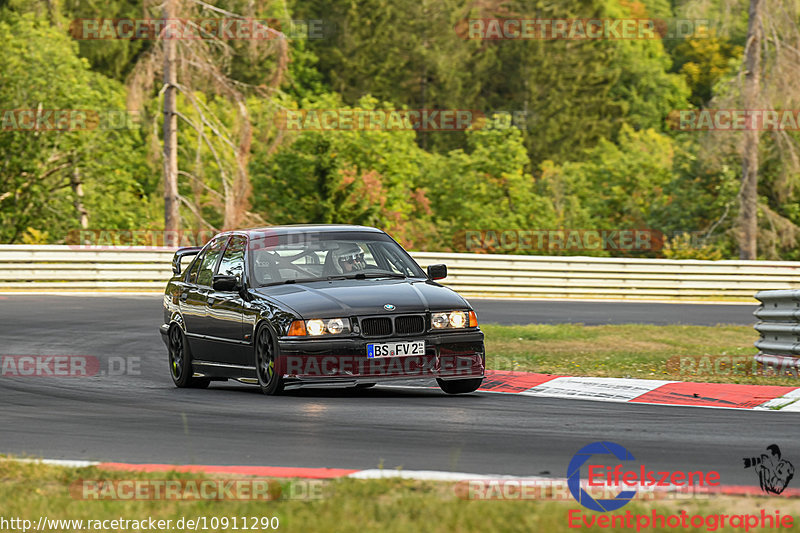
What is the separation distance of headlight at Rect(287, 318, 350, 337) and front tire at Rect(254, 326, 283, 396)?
31cm

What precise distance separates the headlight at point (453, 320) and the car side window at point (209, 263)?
281 cm

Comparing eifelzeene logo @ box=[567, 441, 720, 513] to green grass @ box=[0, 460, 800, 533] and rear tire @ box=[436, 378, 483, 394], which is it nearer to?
green grass @ box=[0, 460, 800, 533]

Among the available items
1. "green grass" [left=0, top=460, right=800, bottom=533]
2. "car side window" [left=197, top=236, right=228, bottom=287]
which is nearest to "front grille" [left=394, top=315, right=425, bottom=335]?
"car side window" [left=197, top=236, right=228, bottom=287]

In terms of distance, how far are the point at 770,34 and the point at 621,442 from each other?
28323 mm

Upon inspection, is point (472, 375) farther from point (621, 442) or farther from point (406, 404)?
point (621, 442)

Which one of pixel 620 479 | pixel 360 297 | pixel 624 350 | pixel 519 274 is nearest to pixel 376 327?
pixel 360 297

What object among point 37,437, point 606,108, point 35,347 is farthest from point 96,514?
point 606,108

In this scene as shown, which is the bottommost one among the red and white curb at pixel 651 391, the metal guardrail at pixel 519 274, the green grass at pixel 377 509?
the metal guardrail at pixel 519 274

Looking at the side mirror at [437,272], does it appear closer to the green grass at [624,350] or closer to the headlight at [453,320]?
the headlight at [453,320]

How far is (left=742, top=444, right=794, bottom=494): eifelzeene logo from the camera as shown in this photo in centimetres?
634

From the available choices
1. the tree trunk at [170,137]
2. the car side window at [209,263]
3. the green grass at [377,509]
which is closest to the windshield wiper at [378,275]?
the car side window at [209,263]

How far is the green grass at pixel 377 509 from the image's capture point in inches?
213

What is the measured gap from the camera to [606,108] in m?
78.3

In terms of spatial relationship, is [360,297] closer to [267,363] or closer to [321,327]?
[321,327]
